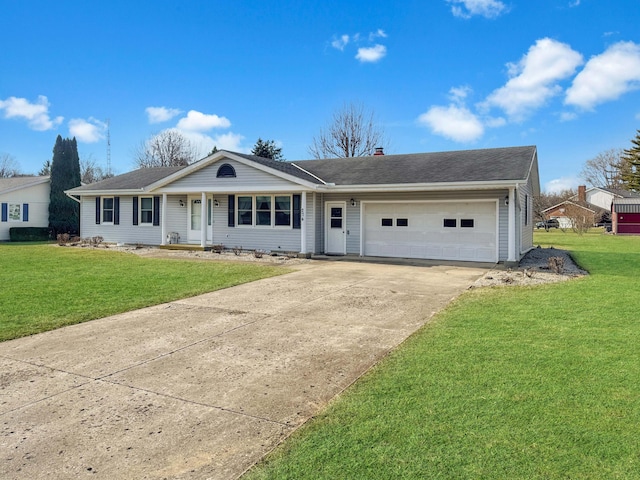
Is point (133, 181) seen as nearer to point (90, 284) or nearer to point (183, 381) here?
point (90, 284)

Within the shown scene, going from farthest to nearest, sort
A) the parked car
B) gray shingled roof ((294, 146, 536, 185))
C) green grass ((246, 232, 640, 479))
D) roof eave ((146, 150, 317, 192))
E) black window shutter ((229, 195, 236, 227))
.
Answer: the parked car
black window shutter ((229, 195, 236, 227))
roof eave ((146, 150, 317, 192))
gray shingled roof ((294, 146, 536, 185))
green grass ((246, 232, 640, 479))

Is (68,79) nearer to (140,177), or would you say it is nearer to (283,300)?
(140,177)

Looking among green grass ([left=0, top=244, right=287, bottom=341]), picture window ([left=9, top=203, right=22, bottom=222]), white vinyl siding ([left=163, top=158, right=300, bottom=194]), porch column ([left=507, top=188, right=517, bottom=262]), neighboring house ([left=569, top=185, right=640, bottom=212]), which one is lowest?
green grass ([left=0, top=244, right=287, bottom=341])

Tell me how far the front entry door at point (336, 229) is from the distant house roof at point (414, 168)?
100cm

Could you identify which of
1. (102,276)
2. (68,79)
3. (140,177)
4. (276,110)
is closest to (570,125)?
(276,110)

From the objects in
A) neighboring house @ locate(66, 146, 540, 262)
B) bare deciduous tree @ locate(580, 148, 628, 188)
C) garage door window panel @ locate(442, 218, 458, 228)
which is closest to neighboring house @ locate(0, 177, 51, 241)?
neighboring house @ locate(66, 146, 540, 262)

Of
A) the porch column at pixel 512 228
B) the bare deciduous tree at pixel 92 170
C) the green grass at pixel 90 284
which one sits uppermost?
the bare deciduous tree at pixel 92 170

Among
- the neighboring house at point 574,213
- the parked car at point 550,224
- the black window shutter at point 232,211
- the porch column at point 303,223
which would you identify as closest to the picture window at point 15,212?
the black window shutter at point 232,211

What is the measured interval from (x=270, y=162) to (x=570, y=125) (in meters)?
19.3

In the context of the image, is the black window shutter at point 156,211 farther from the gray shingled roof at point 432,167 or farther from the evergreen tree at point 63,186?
the evergreen tree at point 63,186

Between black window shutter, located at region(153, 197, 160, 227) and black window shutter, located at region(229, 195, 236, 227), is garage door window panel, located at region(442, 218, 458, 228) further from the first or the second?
black window shutter, located at region(153, 197, 160, 227)

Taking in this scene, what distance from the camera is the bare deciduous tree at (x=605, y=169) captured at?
210 feet

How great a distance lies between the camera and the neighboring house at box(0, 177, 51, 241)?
84.9 feet

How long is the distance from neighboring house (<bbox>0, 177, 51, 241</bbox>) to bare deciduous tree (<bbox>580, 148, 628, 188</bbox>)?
68.5 metres
